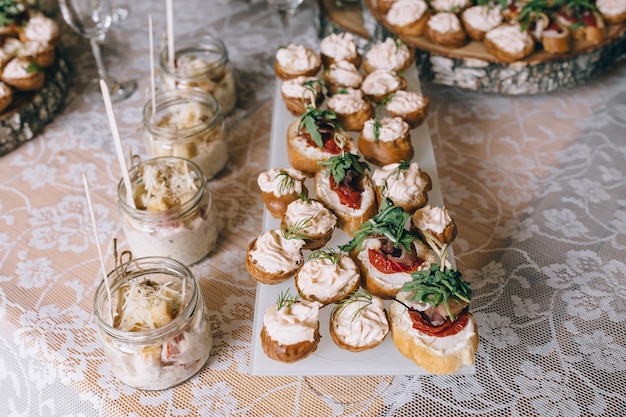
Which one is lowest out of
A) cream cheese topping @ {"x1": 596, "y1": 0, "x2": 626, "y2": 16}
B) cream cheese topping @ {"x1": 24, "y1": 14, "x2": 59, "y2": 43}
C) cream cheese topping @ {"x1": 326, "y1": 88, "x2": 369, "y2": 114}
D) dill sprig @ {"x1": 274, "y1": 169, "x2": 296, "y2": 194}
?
dill sprig @ {"x1": 274, "y1": 169, "x2": 296, "y2": 194}

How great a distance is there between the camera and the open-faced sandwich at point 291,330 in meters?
1.00

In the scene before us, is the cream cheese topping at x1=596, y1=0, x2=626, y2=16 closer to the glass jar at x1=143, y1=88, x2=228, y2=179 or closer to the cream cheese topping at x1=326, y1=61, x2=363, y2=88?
the cream cheese topping at x1=326, y1=61, x2=363, y2=88

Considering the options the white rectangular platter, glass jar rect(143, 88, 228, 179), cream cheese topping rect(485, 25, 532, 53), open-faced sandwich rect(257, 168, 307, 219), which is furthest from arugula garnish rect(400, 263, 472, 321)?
cream cheese topping rect(485, 25, 532, 53)

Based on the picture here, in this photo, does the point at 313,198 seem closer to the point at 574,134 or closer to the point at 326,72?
the point at 326,72

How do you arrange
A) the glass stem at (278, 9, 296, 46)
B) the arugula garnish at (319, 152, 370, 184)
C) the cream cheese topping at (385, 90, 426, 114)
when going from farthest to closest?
1. the glass stem at (278, 9, 296, 46)
2. the cream cheese topping at (385, 90, 426, 114)
3. the arugula garnish at (319, 152, 370, 184)

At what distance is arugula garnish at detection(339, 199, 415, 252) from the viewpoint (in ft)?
3.58

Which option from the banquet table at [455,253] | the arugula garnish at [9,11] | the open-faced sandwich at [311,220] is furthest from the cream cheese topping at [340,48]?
the arugula garnish at [9,11]

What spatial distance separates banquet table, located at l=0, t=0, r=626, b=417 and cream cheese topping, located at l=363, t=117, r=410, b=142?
256mm

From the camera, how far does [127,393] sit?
1135mm

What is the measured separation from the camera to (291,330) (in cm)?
101

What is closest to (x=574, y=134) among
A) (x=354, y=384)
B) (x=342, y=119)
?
(x=342, y=119)

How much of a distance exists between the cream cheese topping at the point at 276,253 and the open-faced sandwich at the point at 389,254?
95 mm

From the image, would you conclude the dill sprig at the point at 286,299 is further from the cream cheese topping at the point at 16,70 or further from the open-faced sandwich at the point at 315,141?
the cream cheese topping at the point at 16,70

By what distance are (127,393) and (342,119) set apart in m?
0.77
